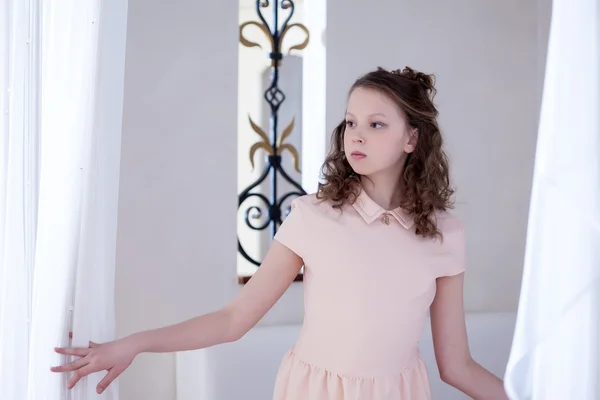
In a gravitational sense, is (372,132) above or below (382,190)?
above

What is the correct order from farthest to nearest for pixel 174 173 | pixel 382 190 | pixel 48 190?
pixel 174 173, pixel 382 190, pixel 48 190

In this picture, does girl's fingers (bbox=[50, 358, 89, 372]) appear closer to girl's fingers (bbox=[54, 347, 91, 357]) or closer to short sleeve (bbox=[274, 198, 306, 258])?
girl's fingers (bbox=[54, 347, 91, 357])

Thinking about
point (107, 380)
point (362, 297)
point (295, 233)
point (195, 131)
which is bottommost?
point (107, 380)

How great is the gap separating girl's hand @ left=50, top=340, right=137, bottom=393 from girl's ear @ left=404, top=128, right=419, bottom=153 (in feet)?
2.24

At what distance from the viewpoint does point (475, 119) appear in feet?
8.75

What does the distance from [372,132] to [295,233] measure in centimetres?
26

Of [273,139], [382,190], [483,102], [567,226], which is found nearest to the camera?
[567,226]

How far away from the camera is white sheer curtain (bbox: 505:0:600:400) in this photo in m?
0.69

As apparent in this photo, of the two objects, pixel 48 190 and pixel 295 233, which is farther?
pixel 295 233

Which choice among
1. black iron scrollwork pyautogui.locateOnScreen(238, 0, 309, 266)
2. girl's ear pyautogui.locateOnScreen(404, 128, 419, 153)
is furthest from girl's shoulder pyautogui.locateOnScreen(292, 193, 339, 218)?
black iron scrollwork pyautogui.locateOnScreen(238, 0, 309, 266)

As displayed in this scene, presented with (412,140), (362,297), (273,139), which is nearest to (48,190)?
(362,297)

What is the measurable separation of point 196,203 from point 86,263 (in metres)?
1.07

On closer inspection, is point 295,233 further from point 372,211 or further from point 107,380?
point 107,380

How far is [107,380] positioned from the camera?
121 cm
